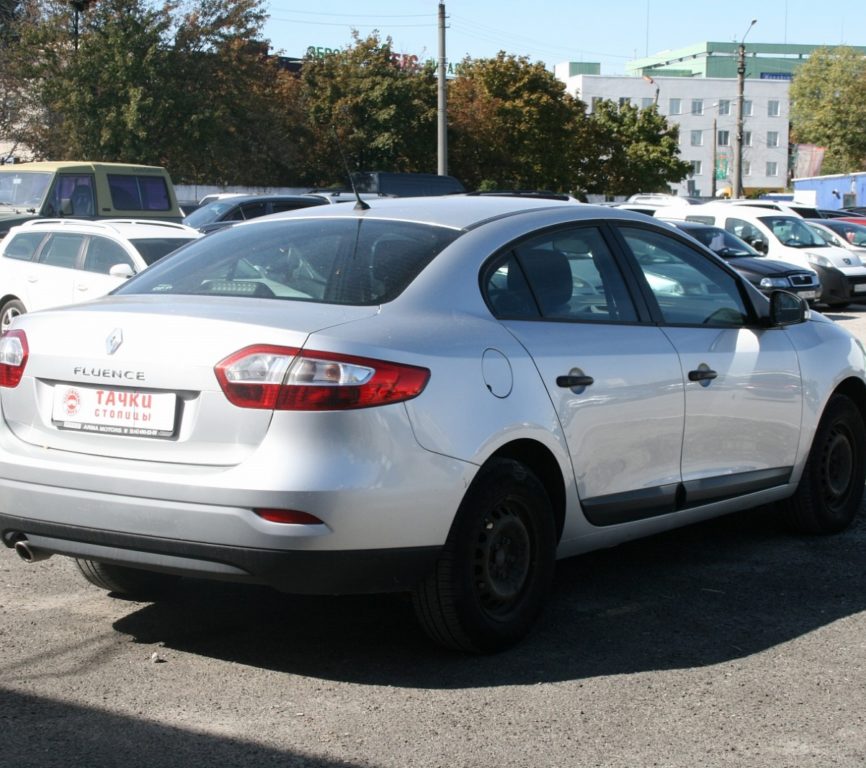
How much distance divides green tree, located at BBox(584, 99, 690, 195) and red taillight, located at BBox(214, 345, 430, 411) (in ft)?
199

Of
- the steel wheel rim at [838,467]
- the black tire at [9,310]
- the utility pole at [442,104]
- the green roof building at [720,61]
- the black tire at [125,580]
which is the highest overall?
the green roof building at [720,61]

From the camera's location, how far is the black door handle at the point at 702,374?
5.50 metres

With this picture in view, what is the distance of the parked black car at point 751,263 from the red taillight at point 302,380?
1553 centimetres

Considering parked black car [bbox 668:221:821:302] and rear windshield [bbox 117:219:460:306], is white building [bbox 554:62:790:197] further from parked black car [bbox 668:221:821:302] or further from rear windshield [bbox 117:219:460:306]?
rear windshield [bbox 117:219:460:306]

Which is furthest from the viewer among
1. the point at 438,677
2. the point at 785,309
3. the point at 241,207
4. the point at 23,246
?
the point at 241,207

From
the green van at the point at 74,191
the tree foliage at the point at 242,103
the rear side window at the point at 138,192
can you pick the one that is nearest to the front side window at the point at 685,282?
the green van at the point at 74,191

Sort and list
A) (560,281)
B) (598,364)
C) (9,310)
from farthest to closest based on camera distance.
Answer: (9,310)
(560,281)
(598,364)

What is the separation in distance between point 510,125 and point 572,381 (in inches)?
2156

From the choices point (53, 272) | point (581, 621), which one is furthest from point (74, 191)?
point (581, 621)

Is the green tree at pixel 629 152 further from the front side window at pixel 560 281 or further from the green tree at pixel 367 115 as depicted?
the front side window at pixel 560 281

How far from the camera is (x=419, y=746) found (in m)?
3.84

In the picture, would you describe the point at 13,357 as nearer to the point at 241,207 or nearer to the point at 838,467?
the point at 838,467

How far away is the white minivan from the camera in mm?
22688

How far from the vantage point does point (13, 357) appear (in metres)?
4.69
